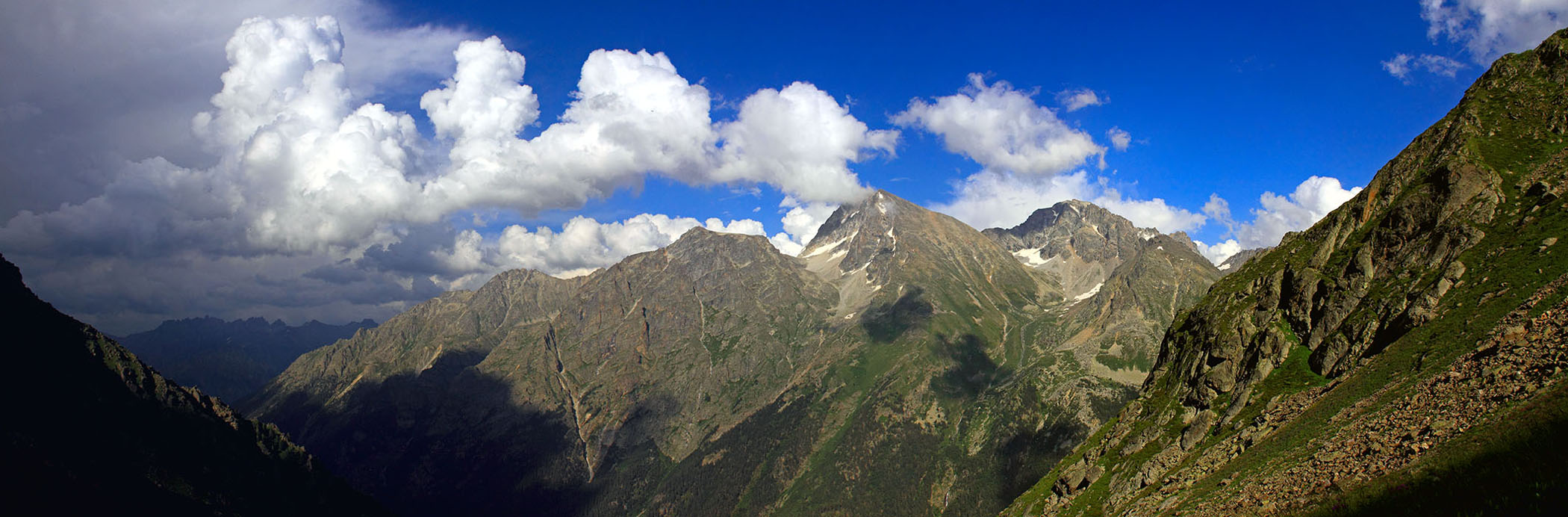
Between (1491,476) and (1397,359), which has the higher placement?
(1397,359)

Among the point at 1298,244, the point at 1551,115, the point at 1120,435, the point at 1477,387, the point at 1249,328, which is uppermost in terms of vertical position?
the point at 1551,115

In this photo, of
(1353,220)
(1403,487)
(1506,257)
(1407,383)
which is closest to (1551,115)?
(1353,220)

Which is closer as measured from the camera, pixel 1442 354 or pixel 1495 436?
pixel 1495 436

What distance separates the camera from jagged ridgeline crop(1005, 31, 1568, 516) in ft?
126

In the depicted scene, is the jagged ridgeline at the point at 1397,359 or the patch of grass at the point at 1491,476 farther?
the jagged ridgeline at the point at 1397,359

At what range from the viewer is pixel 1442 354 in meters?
59.0

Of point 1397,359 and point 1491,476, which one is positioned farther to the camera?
point 1397,359

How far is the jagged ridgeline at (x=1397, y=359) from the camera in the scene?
38312 millimetres

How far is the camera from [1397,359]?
212ft

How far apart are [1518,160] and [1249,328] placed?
35.2m

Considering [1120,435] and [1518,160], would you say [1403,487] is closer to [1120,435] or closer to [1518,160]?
[1518,160]

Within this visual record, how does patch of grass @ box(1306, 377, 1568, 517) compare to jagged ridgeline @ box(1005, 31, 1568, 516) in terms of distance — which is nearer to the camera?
patch of grass @ box(1306, 377, 1568, 517)

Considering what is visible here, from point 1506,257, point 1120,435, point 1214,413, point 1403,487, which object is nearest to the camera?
point 1403,487

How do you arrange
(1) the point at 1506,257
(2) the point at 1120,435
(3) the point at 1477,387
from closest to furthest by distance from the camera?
(3) the point at 1477,387 → (1) the point at 1506,257 → (2) the point at 1120,435
